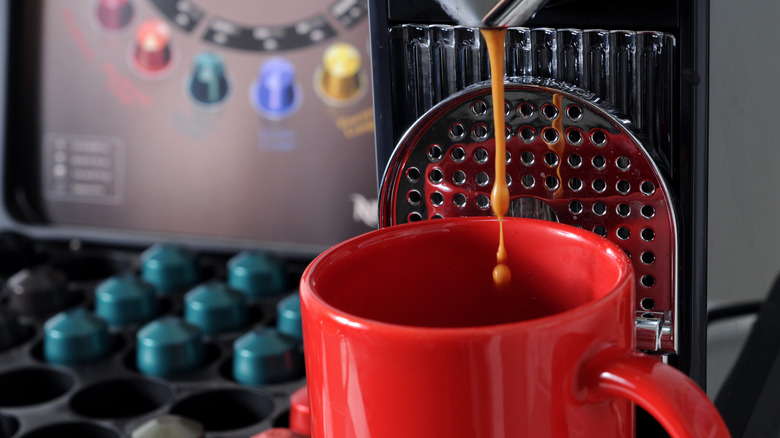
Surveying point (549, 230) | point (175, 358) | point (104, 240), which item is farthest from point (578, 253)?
point (104, 240)

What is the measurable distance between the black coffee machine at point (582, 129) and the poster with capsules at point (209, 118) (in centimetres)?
27

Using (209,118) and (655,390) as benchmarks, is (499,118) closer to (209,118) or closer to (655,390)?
(655,390)

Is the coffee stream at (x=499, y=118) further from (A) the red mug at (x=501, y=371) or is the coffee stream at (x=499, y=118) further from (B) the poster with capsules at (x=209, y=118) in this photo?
(B) the poster with capsules at (x=209, y=118)

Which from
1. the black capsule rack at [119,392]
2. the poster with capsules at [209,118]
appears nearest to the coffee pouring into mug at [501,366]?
the black capsule rack at [119,392]

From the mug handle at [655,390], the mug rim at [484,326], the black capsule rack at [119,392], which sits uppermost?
the mug rim at [484,326]

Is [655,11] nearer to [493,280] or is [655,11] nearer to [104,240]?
[493,280]

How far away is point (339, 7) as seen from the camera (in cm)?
58

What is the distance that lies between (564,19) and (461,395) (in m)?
0.13

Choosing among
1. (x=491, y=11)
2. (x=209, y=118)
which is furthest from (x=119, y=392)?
(x=491, y=11)

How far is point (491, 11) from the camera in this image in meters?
0.24

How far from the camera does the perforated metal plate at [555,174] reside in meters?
0.28

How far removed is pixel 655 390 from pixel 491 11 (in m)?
0.11

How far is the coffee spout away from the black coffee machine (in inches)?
1.5

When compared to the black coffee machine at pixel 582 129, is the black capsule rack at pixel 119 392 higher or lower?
lower
